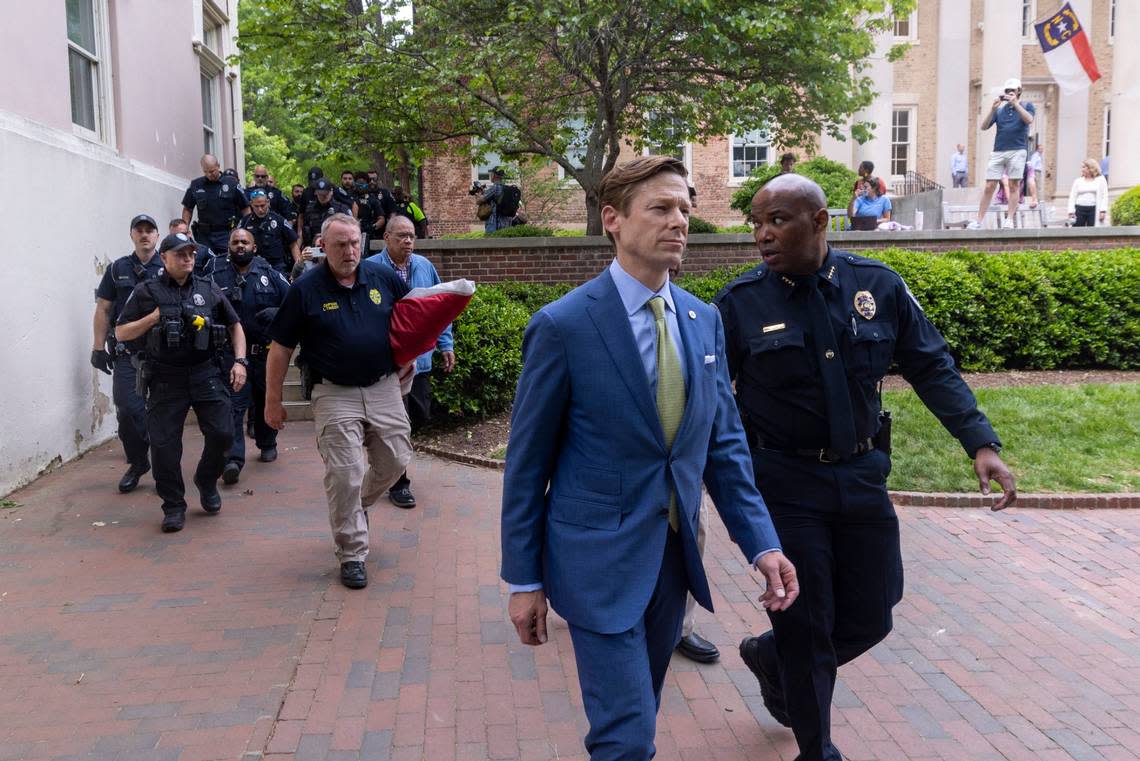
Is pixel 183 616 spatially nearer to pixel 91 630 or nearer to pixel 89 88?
pixel 91 630

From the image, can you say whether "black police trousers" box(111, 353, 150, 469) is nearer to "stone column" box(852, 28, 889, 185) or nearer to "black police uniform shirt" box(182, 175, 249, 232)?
"black police uniform shirt" box(182, 175, 249, 232)

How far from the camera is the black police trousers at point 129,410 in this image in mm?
7660

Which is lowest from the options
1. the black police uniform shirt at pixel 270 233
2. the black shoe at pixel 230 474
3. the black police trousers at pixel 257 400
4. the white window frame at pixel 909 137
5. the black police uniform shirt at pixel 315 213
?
the black shoe at pixel 230 474

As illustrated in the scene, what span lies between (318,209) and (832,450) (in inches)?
465

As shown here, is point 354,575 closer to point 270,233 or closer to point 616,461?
point 616,461

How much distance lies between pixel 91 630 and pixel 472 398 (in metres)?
4.79

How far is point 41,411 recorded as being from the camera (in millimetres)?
8281

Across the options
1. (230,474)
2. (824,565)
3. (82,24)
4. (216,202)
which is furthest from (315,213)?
(824,565)

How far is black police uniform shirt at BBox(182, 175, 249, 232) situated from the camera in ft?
39.8

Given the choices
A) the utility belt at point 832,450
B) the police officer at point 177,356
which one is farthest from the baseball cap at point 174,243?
the utility belt at point 832,450

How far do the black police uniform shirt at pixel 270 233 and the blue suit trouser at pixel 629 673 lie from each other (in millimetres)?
9930

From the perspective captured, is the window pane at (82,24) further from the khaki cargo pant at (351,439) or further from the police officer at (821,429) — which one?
the police officer at (821,429)

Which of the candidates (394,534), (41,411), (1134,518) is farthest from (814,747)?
(41,411)

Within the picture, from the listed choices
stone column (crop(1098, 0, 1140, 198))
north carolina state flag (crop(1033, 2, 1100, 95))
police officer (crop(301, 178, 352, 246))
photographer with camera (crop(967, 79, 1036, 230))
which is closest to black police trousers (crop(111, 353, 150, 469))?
police officer (crop(301, 178, 352, 246))
